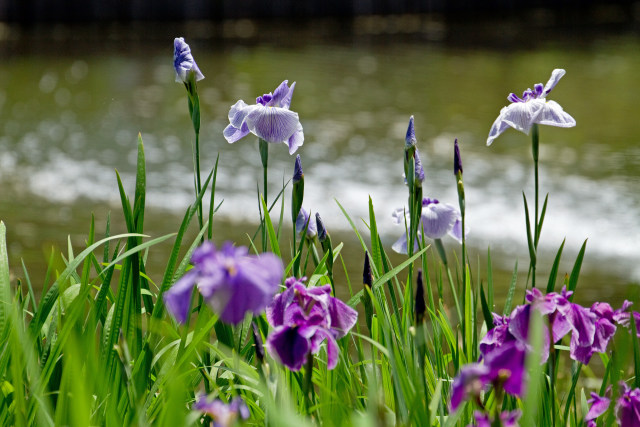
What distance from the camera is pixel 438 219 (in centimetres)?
145

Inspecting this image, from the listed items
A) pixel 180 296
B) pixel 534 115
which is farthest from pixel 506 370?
pixel 534 115

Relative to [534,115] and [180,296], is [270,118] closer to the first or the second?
[534,115]

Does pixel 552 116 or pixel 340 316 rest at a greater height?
pixel 552 116

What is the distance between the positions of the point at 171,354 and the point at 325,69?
6.81m

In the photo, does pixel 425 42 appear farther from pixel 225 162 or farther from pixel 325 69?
pixel 225 162

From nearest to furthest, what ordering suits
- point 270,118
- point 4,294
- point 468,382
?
1. point 468,382
2. point 4,294
3. point 270,118

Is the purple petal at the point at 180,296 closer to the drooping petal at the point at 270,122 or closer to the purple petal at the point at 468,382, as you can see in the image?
the purple petal at the point at 468,382

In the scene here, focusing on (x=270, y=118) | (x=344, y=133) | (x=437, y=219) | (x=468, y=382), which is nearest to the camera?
(x=468, y=382)

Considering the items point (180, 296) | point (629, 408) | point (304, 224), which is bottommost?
point (629, 408)

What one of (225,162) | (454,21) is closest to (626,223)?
(225,162)

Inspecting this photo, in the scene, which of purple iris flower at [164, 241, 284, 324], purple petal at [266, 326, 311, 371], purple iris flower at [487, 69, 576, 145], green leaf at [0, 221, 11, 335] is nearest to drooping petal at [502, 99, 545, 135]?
purple iris flower at [487, 69, 576, 145]

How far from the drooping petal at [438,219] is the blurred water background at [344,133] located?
0.17 meters

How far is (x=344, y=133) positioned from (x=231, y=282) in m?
4.95

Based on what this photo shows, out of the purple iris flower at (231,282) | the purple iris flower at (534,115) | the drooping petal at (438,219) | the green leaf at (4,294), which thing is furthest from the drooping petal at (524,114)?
the green leaf at (4,294)
